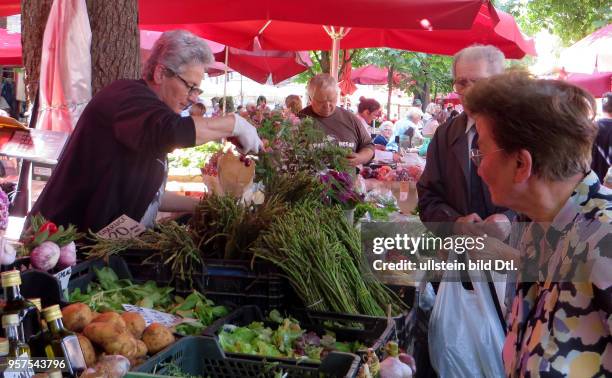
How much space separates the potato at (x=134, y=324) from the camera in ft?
6.06

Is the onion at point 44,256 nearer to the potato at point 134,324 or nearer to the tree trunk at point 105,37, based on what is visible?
the potato at point 134,324

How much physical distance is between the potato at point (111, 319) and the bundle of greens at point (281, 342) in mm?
287

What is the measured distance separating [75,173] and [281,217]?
1061mm

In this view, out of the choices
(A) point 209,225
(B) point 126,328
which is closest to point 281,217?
(A) point 209,225

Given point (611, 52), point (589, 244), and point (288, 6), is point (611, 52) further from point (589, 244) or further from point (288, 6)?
point (589, 244)

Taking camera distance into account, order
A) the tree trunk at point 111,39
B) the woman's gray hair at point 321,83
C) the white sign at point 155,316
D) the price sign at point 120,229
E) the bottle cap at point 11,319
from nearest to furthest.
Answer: the bottle cap at point 11,319
the white sign at point 155,316
the price sign at point 120,229
the tree trunk at point 111,39
the woman's gray hair at point 321,83

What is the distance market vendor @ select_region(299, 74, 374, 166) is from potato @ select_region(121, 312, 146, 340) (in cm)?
378

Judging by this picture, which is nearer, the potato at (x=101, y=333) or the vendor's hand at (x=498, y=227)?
the potato at (x=101, y=333)

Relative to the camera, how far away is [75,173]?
114 inches

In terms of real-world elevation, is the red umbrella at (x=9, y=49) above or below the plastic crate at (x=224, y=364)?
above

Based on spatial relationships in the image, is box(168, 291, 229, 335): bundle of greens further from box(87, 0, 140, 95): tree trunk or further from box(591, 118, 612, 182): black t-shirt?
box(591, 118, 612, 182): black t-shirt

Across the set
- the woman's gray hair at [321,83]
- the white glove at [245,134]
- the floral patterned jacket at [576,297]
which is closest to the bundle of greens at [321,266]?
the white glove at [245,134]

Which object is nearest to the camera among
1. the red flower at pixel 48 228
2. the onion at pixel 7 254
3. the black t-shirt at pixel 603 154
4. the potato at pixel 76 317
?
the potato at pixel 76 317

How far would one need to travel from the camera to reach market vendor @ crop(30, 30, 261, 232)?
274 cm
